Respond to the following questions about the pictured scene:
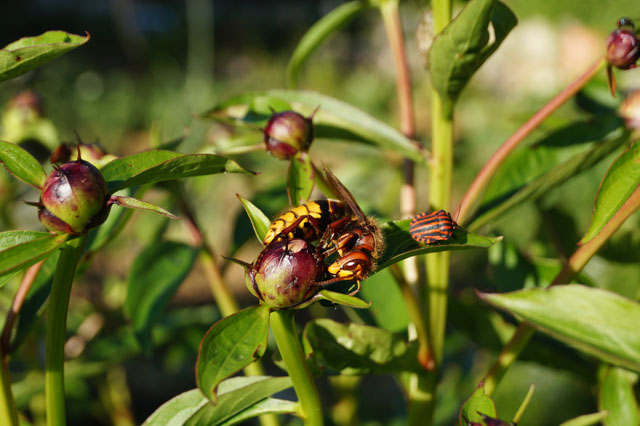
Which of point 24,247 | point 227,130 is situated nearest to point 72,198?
point 24,247

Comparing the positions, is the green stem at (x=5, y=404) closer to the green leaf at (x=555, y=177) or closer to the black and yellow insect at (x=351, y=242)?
the black and yellow insect at (x=351, y=242)

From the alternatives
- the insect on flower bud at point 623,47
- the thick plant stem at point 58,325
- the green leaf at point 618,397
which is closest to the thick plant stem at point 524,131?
the insect on flower bud at point 623,47

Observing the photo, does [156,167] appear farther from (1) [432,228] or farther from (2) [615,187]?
(2) [615,187]

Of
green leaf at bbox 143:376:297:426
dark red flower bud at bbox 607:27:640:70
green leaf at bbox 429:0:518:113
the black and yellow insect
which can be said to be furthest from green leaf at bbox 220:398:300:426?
dark red flower bud at bbox 607:27:640:70

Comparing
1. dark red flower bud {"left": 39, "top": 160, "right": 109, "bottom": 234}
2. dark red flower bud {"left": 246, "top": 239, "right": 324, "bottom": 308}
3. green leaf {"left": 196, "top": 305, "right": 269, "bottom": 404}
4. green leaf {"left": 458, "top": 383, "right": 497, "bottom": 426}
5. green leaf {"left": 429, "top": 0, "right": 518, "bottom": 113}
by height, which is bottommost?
green leaf {"left": 458, "top": 383, "right": 497, "bottom": 426}

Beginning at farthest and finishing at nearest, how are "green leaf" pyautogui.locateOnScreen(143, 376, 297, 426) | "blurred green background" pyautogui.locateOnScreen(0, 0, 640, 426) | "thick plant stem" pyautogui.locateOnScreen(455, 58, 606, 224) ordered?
1. "blurred green background" pyautogui.locateOnScreen(0, 0, 640, 426)
2. "thick plant stem" pyautogui.locateOnScreen(455, 58, 606, 224)
3. "green leaf" pyautogui.locateOnScreen(143, 376, 297, 426)

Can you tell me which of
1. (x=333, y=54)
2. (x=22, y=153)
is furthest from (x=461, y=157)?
(x=333, y=54)

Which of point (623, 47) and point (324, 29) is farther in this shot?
point (324, 29)

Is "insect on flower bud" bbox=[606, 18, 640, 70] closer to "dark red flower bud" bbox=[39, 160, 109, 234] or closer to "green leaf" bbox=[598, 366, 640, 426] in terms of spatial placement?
"green leaf" bbox=[598, 366, 640, 426]
